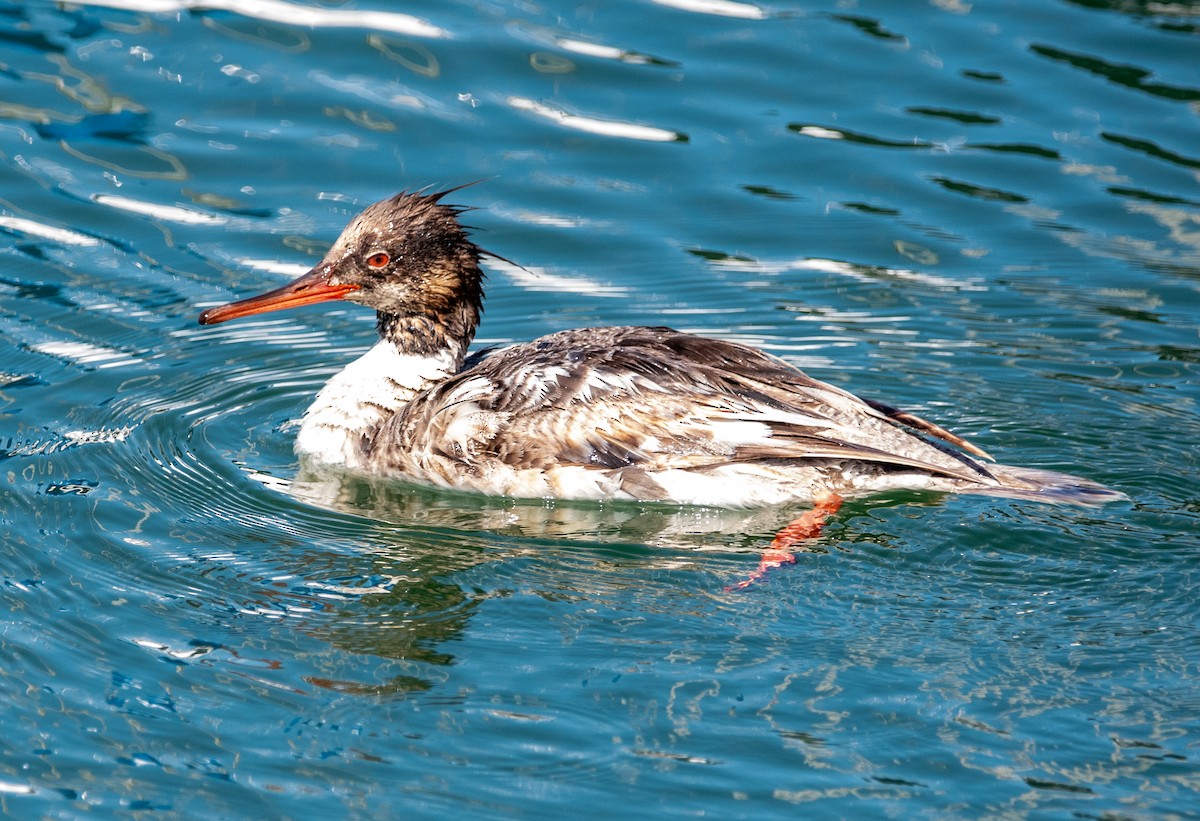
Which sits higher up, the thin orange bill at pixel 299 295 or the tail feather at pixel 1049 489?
the thin orange bill at pixel 299 295

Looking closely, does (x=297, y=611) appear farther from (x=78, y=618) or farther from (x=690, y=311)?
(x=690, y=311)

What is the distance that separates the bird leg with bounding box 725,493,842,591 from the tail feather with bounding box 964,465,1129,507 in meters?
0.67

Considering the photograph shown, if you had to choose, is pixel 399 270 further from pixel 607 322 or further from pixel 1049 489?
pixel 1049 489

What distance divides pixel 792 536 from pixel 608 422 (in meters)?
1.07

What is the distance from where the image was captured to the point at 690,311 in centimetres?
1030

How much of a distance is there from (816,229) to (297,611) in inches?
226

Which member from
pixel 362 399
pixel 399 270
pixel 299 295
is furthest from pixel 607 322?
pixel 299 295

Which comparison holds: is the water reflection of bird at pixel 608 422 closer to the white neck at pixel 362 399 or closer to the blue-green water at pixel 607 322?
the white neck at pixel 362 399

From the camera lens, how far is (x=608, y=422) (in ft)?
25.6

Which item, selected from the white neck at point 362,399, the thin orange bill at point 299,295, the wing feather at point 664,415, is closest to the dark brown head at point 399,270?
the thin orange bill at point 299,295

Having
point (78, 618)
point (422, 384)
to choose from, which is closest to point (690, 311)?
point (422, 384)

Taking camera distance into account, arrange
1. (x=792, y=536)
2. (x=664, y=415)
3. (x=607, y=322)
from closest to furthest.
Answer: (x=792, y=536), (x=664, y=415), (x=607, y=322)

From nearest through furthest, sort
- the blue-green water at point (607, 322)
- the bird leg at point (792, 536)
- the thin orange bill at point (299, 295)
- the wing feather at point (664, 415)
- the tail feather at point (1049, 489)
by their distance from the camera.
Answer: the blue-green water at point (607, 322) → the bird leg at point (792, 536) → the tail feather at point (1049, 489) → the wing feather at point (664, 415) → the thin orange bill at point (299, 295)

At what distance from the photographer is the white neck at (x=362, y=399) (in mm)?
8430
